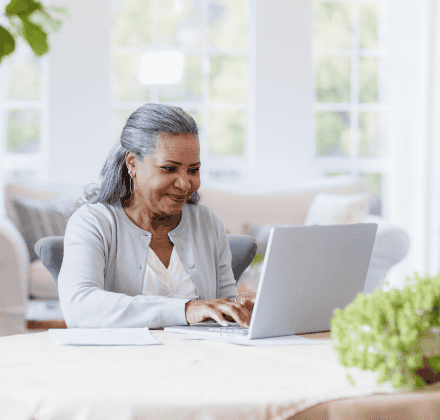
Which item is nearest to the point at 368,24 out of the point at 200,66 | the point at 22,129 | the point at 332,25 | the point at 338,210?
the point at 332,25

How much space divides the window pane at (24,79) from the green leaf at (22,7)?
446cm

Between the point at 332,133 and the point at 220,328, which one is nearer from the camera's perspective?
the point at 220,328

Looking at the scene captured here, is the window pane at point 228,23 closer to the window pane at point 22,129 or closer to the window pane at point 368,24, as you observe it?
the window pane at point 368,24

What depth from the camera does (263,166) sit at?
4703mm

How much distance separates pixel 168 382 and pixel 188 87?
4.10 metres

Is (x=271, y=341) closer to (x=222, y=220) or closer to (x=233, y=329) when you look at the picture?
(x=233, y=329)

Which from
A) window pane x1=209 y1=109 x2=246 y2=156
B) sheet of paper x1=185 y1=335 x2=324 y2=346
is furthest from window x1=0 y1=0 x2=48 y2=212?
sheet of paper x1=185 y1=335 x2=324 y2=346

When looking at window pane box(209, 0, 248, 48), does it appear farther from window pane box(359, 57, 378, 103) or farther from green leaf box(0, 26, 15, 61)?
green leaf box(0, 26, 15, 61)

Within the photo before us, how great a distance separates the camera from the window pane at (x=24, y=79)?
4602 mm

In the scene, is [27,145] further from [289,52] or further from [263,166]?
[289,52]

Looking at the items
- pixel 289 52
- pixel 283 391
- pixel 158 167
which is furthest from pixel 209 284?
pixel 289 52

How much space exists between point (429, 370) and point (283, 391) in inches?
7.3

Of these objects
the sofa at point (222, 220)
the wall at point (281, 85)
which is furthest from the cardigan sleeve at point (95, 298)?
the wall at point (281, 85)

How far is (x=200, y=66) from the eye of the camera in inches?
187
